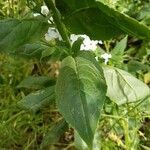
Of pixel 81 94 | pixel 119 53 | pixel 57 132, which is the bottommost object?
pixel 57 132

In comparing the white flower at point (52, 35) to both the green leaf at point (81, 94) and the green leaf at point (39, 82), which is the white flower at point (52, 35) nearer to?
the green leaf at point (39, 82)

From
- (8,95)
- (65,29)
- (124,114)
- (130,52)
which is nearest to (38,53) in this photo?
(65,29)

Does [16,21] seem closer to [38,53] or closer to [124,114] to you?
[38,53]

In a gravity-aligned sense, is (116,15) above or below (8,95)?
above

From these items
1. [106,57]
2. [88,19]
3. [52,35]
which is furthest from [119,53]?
[88,19]

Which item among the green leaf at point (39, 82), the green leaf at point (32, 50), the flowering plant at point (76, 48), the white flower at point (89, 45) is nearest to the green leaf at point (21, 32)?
the flowering plant at point (76, 48)

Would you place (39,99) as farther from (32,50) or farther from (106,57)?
(106,57)

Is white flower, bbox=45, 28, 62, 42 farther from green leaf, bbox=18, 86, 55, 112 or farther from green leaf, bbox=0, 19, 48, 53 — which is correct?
green leaf, bbox=0, 19, 48, 53
